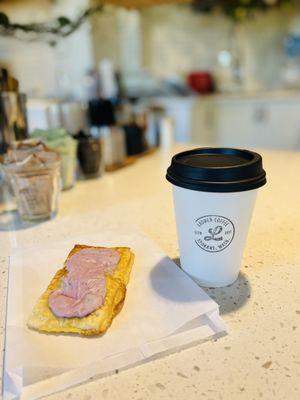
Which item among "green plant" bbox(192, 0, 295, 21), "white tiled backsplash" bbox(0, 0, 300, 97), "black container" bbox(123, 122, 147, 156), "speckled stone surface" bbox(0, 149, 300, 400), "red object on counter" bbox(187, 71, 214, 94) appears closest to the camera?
"speckled stone surface" bbox(0, 149, 300, 400)

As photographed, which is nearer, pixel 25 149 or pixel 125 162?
pixel 25 149

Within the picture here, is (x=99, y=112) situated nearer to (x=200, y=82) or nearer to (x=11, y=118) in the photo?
(x=11, y=118)

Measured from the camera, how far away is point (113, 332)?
1.28ft

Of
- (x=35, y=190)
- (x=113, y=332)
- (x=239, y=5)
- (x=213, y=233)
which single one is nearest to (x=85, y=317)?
(x=113, y=332)

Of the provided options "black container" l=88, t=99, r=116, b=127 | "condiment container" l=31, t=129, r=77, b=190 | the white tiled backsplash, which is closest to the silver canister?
"condiment container" l=31, t=129, r=77, b=190

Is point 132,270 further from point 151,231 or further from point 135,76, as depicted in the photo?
point 135,76

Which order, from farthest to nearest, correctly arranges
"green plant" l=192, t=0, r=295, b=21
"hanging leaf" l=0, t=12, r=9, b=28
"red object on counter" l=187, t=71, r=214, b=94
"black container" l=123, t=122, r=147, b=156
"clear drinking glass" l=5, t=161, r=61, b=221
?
"red object on counter" l=187, t=71, r=214, b=94 < "green plant" l=192, t=0, r=295, b=21 < "black container" l=123, t=122, r=147, b=156 < "hanging leaf" l=0, t=12, r=9, b=28 < "clear drinking glass" l=5, t=161, r=61, b=221

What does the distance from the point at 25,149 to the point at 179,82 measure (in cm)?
265

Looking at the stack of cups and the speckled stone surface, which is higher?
the stack of cups

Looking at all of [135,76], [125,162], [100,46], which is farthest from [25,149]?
[135,76]

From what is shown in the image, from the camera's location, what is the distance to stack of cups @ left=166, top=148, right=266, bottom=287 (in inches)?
16.2

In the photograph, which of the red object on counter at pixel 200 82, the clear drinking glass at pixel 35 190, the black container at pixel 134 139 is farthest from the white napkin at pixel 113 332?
the red object on counter at pixel 200 82

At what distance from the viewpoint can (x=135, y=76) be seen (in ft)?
10.2

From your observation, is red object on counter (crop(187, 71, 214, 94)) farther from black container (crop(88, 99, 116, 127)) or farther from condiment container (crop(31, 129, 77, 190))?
condiment container (crop(31, 129, 77, 190))
